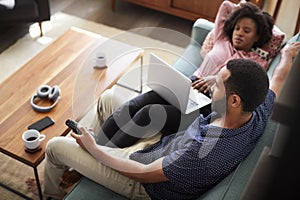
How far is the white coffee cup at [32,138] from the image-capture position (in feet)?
5.67

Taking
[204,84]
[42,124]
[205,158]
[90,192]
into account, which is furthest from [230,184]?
[42,124]

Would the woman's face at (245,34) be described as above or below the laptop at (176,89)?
above

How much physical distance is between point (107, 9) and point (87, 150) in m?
1.97

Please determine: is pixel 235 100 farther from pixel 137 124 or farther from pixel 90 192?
pixel 90 192

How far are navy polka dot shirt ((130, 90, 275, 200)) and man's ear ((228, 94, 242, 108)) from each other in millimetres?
80

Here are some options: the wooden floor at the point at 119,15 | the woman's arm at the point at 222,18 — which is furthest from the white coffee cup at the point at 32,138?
the wooden floor at the point at 119,15

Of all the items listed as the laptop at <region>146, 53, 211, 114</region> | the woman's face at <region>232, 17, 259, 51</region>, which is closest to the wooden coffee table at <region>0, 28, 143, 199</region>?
the laptop at <region>146, 53, 211, 114</region>

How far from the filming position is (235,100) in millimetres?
1418

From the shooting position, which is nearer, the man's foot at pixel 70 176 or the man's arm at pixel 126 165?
the man's arm at pixel 126 165

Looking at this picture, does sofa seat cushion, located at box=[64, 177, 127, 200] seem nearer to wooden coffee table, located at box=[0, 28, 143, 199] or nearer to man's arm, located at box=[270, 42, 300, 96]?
wooden coffee table, located at box=[0, 28, 143, 199]

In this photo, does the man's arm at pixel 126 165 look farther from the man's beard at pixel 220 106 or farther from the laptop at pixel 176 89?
the laptop at pixel 176 89

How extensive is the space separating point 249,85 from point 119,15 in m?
2.08

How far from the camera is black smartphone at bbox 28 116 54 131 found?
74.2 inches

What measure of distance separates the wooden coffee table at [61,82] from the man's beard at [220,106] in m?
0.73
